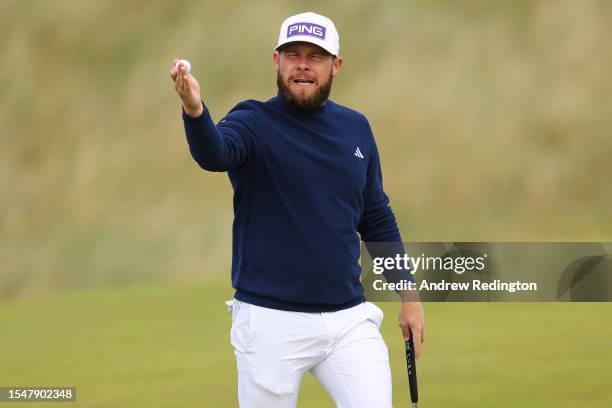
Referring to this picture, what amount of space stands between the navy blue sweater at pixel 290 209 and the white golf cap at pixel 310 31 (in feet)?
0.87

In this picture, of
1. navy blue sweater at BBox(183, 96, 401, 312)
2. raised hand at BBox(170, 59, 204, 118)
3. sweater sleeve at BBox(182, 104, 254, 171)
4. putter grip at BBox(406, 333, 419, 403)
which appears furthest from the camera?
putter grip at BBox(406, 333, 419, 403)

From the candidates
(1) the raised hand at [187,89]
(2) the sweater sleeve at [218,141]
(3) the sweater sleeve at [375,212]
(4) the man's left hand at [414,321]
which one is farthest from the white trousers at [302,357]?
(1) the raised hand at [187,89]

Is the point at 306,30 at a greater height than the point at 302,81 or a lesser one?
A: greater

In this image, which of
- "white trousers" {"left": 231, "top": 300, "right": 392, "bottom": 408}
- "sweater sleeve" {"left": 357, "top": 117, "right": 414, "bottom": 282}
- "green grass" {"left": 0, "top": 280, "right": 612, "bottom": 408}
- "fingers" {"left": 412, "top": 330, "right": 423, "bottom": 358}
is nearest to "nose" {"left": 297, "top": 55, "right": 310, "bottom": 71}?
"sweater sleeve" {"left": 357, "top": 117, "right": 414, "bottom": 282}

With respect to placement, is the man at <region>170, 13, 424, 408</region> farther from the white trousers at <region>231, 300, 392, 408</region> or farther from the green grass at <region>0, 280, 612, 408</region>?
the green grass at <region>0, 280, 612, 408</region>

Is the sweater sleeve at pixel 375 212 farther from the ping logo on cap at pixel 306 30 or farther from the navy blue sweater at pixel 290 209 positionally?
the ping logo on cap at pixel 306 30

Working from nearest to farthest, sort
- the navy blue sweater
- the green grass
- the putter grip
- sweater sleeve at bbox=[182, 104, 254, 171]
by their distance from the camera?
sweater sleeve at bbox=[182, 104, 254, 171]
the navy blue sweater
the putter grip
the green grass

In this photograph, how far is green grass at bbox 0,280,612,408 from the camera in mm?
8906

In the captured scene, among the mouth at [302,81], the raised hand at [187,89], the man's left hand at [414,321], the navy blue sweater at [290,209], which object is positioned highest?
the mouth at [302,81]

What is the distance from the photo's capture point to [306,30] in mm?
4516

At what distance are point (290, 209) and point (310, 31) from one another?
752 millimetres

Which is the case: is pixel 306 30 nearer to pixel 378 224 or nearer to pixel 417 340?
pixel 378 224

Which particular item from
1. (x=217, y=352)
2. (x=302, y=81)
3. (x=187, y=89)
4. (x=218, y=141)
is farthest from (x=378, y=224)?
(x=217, y=352)

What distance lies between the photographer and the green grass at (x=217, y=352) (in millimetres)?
8906
